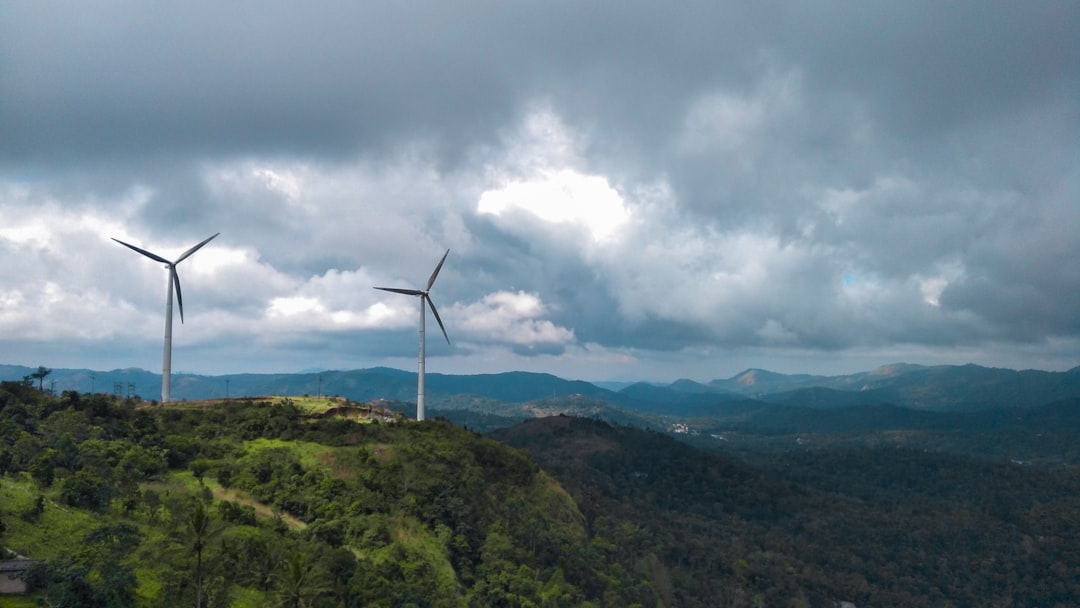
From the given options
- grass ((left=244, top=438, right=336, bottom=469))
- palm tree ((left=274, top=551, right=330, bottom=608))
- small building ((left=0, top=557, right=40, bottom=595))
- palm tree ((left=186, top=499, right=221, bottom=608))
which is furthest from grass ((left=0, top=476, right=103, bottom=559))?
grass ((left=244, top=438, right=336, bottom=469))

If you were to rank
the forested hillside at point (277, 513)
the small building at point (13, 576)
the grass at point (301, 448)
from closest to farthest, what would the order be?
the small building at point (13, 576), the forested hillside at point (277, 513), the grass at point (301, 448)

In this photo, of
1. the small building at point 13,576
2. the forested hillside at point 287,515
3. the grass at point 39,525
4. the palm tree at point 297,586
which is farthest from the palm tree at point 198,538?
the grass at point 39,525

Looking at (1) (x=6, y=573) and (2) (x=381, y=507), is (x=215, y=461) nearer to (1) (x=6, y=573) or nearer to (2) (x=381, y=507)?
(2) (x=381, y=507)

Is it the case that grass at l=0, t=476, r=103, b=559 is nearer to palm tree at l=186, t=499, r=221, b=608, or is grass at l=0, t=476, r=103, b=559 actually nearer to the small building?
the small building

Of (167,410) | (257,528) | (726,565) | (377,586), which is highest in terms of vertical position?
(167,410)

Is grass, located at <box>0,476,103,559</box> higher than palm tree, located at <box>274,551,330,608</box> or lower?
higher

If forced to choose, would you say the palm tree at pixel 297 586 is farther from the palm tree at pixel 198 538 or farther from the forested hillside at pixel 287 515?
the palm tree at pixel 198 538

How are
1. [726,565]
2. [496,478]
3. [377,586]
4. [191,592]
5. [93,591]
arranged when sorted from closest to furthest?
[93,591], [191,592], [377,586], [496,478], [726,565]

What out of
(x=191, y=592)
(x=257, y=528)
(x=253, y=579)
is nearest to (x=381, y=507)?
(x=257, y=528)
